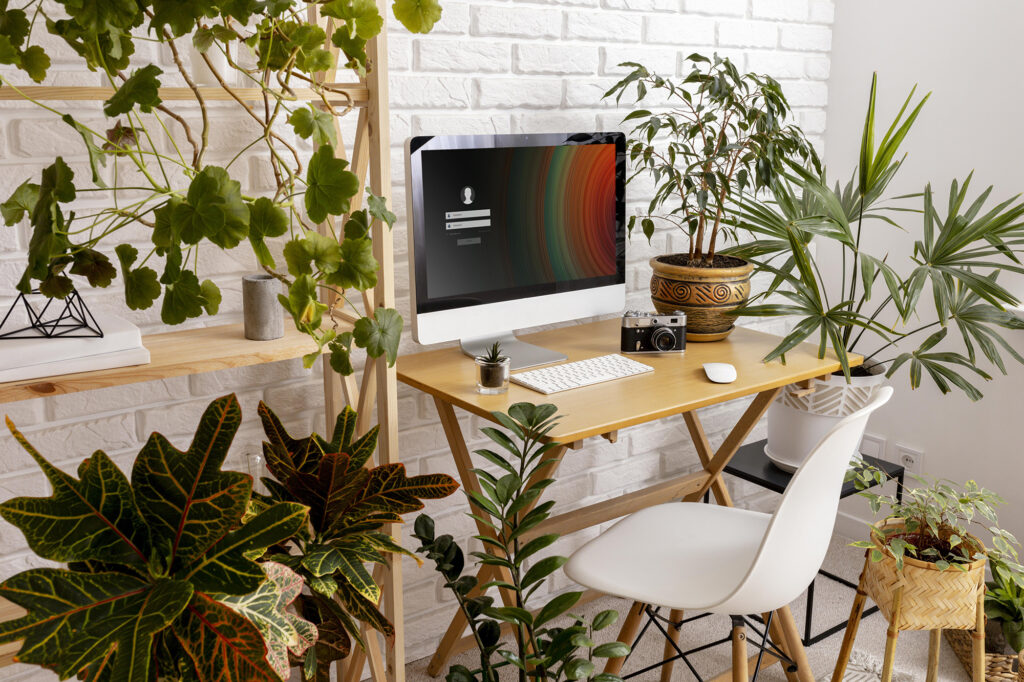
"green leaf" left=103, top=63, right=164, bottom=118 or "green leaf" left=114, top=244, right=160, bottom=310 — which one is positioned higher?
"green leaf" left=103, top=63, right=164, bottom=118

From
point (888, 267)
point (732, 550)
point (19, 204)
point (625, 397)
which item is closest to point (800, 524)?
point (732, 550)

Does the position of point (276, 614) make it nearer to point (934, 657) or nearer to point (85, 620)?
point (85, 620)

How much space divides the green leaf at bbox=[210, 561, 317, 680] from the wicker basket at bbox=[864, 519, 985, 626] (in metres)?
1.20

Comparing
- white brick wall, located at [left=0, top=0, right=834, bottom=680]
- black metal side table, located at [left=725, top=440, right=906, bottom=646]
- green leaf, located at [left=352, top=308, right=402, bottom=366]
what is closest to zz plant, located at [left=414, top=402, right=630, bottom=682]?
green leaf, located at [left=352, top=308, right=402, bottom=366]

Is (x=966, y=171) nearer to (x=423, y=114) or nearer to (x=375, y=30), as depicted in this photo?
(x=423, y=114)

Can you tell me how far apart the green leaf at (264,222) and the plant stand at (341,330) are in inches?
11.9

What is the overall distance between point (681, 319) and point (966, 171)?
1073 millimetres

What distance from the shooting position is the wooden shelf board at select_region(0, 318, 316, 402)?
1.28 m

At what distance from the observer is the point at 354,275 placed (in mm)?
1117

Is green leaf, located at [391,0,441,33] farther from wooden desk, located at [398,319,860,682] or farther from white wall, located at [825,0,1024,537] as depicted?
white wall, located at [825,0,1024,537]

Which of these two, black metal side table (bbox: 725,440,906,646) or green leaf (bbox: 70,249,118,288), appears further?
black metal side table (bbox: 725,440,906,646)

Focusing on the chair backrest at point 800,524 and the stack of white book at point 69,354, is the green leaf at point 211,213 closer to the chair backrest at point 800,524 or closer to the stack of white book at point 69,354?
the stack of white book at point 69,354

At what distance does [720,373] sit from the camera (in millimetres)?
1854

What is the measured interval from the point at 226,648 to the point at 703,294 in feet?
4.53
